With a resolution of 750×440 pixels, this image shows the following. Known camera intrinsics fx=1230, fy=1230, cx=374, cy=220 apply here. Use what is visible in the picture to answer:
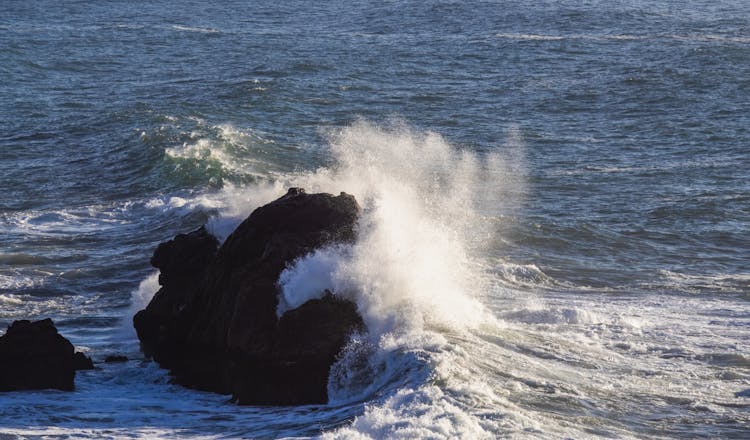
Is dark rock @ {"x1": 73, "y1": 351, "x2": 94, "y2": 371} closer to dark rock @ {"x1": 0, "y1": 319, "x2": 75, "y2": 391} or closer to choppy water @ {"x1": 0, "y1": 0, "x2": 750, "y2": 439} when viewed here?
choppy water @ {"x1": 0, "y1": 0, "x2": 750, "y2": 439}

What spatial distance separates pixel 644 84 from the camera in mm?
35438

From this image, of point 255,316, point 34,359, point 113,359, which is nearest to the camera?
point 255,316

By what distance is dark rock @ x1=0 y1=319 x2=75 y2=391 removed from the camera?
12.9 metres

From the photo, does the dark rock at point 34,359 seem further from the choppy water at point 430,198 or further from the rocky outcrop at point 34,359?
the choppy water at point 430,198

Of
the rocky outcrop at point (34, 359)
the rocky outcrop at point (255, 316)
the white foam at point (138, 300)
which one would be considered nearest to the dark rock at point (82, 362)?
the rocky outcrop at point (34, 359)

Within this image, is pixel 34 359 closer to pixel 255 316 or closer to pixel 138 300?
pixel 255 316

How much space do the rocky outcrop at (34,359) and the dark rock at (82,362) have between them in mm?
645

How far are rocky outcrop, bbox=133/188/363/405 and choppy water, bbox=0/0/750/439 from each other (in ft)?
0.76

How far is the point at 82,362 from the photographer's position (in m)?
14.0

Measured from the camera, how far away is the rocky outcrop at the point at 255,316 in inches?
488


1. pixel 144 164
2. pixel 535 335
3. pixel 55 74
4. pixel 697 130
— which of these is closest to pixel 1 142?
pixel 144 164

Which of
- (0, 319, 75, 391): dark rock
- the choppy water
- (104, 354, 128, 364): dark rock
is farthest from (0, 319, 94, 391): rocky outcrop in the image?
(104, 354, 128, 364): dark rock

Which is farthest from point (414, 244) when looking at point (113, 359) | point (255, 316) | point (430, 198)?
point (430, 198)

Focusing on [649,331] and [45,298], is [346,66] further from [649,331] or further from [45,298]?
[649,331]
